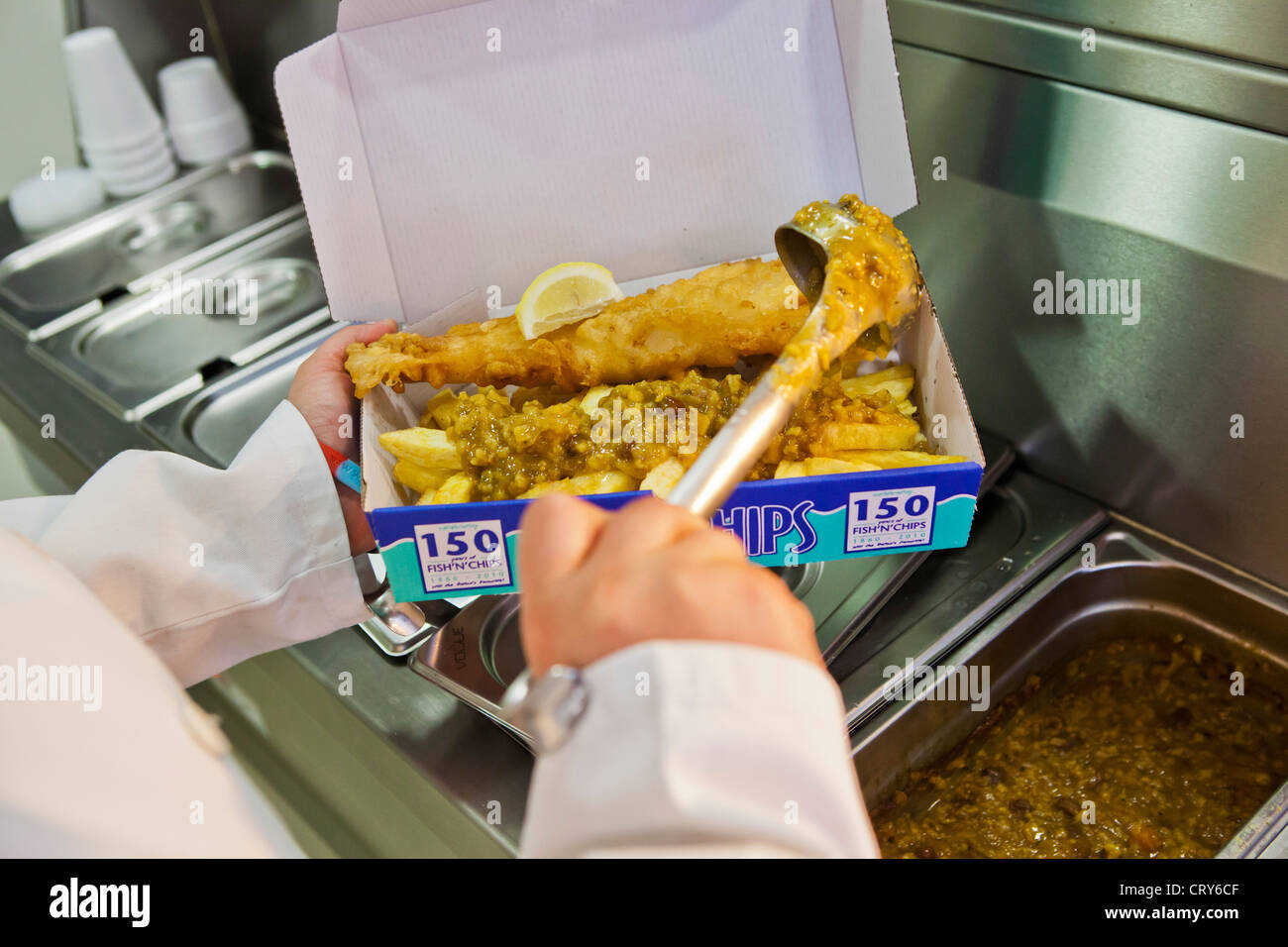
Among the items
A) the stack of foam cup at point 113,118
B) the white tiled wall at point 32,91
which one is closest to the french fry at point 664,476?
the stack of foam cup at point 113,118

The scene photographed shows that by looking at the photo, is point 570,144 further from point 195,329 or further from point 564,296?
point 195,329

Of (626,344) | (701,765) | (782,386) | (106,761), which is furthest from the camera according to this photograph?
(626,344)

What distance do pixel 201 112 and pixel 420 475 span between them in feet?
6.26

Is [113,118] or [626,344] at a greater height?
[113,118]

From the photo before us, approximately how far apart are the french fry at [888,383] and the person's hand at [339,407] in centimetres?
71

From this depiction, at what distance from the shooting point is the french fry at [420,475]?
52.8 inches

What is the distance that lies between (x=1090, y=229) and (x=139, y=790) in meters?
1.42

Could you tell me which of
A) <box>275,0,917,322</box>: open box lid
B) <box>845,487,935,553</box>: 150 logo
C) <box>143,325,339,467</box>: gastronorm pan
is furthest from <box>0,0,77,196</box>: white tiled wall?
<box>845,487,935,553</box>: 150 logo

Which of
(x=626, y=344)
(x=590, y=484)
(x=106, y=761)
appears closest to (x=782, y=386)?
(x=590, y=484)

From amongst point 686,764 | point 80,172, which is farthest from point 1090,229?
point 80,172

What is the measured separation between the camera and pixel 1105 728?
1.52 m

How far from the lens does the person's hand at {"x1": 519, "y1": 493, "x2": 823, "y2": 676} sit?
2.34ft

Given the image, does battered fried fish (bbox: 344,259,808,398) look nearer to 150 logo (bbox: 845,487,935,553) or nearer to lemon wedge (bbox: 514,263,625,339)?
lemon wedge (bbox: 514,263,625,339)

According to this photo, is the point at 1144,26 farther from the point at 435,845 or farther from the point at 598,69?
the point at 435,845
